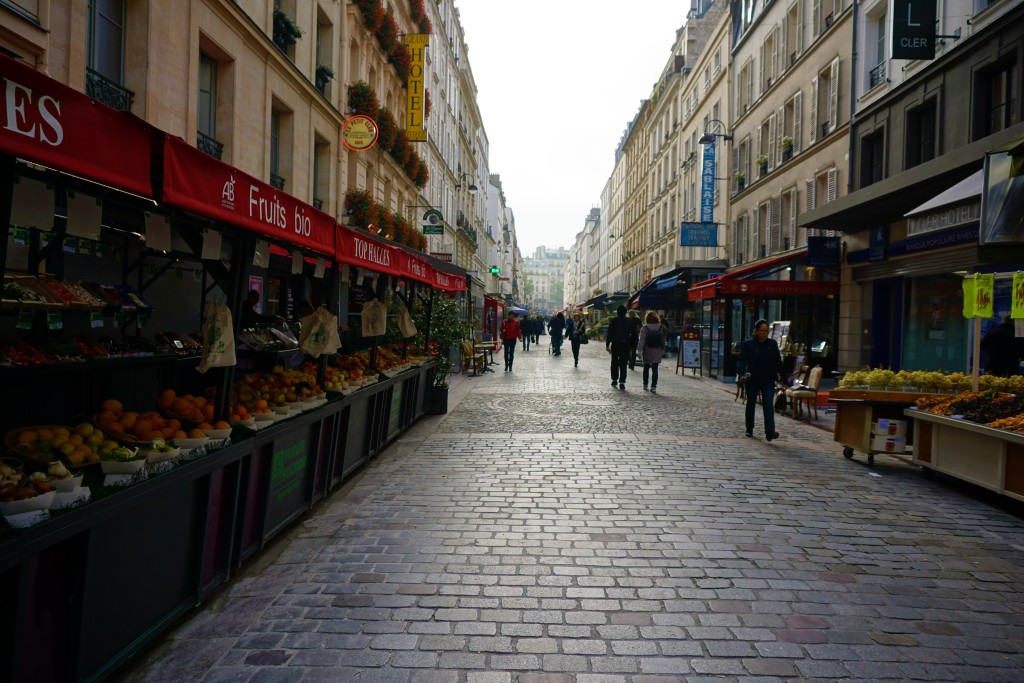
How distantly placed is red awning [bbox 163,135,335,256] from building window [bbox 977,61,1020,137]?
42.3ft

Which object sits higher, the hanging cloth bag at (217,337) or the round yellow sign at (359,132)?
the round yellow sign at (359,132)

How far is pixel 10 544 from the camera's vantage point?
2482mm

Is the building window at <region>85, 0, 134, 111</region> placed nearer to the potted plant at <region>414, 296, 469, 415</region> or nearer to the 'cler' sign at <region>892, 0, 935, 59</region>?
the potted plant at <region>414, 296, 469, 415</region>

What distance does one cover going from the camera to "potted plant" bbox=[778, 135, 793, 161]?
72.4ft

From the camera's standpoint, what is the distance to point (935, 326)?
14.6 m

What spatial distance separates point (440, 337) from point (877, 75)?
42.4ft

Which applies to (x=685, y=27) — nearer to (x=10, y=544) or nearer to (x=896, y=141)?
(x=896, y=141)

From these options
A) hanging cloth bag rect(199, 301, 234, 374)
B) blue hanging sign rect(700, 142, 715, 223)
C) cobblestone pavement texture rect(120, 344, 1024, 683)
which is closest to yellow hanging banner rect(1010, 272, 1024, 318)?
cobblestone pavement texture rect(120, 344, 1024, 683)

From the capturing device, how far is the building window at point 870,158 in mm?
17125

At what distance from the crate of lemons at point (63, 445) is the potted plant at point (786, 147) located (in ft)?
73.8

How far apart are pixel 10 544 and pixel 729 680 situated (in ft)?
10.1

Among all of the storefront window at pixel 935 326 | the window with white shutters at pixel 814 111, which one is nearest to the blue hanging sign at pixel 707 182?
the window with white shutters at pixel 814 111

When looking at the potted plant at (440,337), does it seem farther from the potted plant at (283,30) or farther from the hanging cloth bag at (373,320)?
the potted plant at (283,30)

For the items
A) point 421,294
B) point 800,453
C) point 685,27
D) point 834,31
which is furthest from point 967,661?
point 685,27
